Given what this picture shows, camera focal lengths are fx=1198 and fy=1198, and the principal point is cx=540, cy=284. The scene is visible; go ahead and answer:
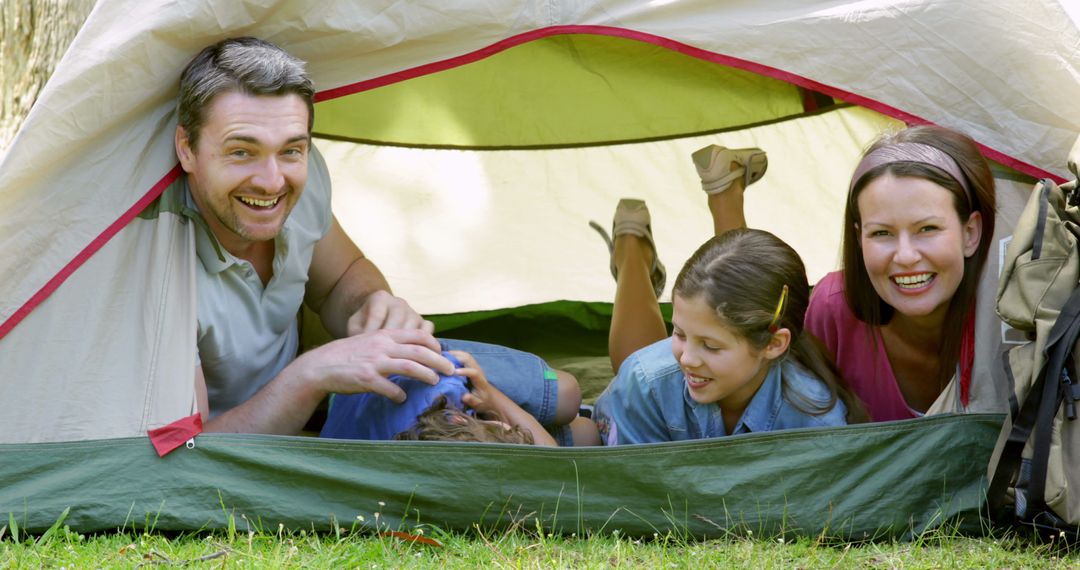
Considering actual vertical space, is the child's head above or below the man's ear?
below

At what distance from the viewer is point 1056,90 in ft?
7.07

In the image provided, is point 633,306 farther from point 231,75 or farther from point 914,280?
point 231,75

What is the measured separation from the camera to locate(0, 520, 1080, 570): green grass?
Answer: 1.80 meters

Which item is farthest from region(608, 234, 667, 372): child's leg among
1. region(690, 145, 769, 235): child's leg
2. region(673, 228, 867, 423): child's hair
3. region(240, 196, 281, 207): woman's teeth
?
region(240, 196, 281, 207): woman's teeth

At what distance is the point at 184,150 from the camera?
2.14 meters

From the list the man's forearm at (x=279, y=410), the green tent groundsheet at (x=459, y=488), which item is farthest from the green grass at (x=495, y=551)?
the man's forearm at (x=279, y=410)

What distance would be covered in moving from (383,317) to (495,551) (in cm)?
68

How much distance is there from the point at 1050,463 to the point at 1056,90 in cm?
70

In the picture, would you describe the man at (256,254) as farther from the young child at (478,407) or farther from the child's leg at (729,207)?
the child's leg at (729,207)

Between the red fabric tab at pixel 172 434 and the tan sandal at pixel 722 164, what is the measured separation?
1460mm

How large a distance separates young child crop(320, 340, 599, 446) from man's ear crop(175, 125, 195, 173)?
1.66 feet

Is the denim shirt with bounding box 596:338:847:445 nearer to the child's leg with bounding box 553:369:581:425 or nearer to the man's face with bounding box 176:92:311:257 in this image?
the child's leg with bounding box 553:369:581:425

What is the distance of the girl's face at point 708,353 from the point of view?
7.07 ft

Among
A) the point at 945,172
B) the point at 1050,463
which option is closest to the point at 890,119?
the point at 945,172
